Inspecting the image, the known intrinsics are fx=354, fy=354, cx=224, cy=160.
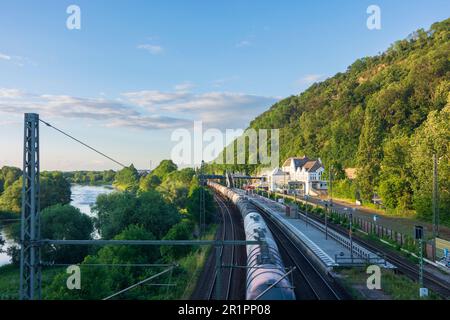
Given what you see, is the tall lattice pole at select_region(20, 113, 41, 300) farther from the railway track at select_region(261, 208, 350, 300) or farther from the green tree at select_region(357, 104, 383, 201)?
the green tree at select_region(357, 104, 383, 201)

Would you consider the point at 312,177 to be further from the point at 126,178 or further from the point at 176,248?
the point at 126,178

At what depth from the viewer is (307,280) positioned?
20.0 meters

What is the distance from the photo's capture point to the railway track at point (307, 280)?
17.5 m

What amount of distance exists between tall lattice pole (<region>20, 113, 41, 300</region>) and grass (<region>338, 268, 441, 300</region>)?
14.0 m

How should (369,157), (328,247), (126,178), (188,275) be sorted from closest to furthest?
1. (188,275)
2. (328,247)
3. (369,157)
4. (126,178)

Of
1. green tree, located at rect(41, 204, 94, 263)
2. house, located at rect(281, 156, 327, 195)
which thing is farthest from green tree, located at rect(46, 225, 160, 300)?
house, located at rect(281, 156, 327, 195)

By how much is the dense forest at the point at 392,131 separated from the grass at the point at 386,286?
63.8 feet

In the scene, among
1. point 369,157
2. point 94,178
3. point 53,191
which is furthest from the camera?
point 94,178

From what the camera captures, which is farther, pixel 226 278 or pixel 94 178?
pixel 94 178

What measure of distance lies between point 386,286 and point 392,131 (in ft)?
177

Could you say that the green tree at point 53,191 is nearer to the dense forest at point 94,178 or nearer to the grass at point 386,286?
the grass at point 386,286

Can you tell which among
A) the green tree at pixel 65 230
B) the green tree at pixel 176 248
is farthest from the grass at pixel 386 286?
the green tree at pixel 65 230

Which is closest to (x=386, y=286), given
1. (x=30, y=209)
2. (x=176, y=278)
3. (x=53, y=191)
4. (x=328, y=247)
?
(x=328, y=247)
